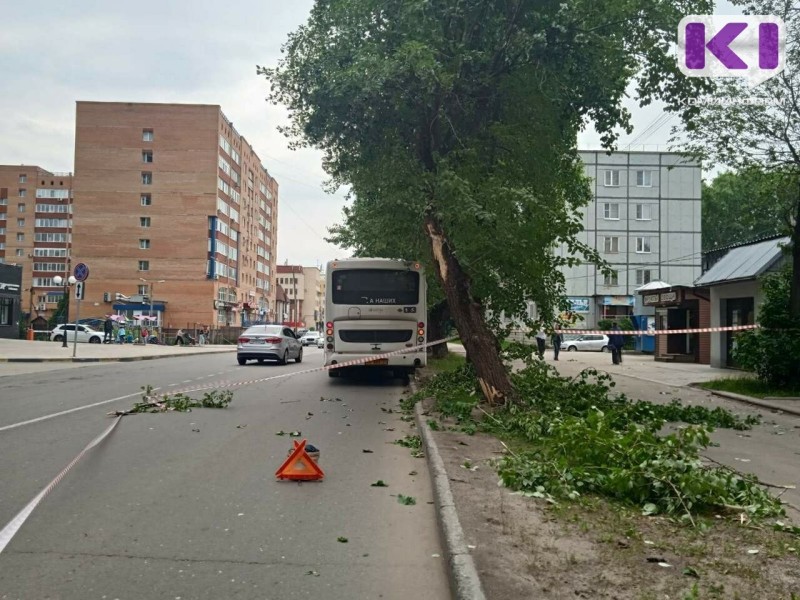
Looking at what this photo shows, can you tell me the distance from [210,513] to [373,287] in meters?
11.5

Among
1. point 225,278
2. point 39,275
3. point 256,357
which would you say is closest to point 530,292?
point 256,357

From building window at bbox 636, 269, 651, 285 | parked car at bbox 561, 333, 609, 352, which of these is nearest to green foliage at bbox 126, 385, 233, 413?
parked car at bbox 561, 333, 609, 352

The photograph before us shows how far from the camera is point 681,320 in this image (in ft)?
112

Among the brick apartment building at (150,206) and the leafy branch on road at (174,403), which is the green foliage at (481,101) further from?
the brick apartment building at (150,206)

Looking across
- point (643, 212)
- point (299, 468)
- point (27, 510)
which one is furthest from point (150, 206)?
point (27, 510)

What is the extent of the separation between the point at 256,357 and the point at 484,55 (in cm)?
1680

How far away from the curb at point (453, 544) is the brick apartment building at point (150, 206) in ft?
241

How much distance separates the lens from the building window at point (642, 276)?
2175 inches

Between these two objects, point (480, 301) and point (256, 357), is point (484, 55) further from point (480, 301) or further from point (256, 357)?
point (256, 357)

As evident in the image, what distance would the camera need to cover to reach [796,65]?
1491 centimetres

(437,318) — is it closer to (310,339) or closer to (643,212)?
(643,212)

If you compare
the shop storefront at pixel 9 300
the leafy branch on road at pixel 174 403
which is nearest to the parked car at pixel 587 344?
the shop storefront at pixel 9 300

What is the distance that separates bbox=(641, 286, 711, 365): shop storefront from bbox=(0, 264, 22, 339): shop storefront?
41.8m

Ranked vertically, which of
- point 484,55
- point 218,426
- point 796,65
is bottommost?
point 218,426
